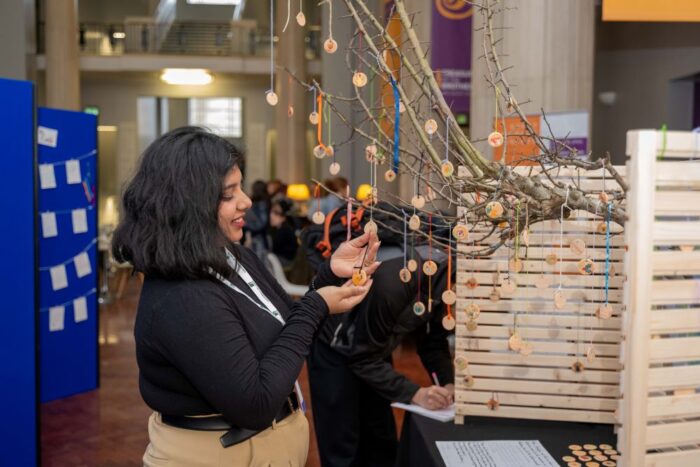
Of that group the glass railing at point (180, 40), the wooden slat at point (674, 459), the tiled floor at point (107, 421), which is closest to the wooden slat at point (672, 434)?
the wooden slat at point (674, 459)

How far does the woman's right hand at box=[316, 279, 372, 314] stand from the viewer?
5.57 ft

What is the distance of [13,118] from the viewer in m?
3.96

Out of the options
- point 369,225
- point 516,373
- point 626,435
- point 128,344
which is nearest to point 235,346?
point 369,225

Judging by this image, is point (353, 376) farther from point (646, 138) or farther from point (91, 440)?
point (91, 440)

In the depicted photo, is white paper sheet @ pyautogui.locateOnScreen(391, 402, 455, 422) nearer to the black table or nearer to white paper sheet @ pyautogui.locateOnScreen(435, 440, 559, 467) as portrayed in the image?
the black table

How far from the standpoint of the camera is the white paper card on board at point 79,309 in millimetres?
5395

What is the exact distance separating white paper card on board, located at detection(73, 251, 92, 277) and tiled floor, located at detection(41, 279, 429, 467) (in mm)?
832

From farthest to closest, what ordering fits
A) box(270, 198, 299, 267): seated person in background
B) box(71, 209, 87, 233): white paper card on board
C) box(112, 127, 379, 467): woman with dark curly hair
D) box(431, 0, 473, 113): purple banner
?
box(270, 198, 299, 267): seated person in background, box(431, 0, 473, 113): purple banner, box(71, 209, 87, 233): white paper card on board, box(112, 127, 379, 467): woman with dark curly hair

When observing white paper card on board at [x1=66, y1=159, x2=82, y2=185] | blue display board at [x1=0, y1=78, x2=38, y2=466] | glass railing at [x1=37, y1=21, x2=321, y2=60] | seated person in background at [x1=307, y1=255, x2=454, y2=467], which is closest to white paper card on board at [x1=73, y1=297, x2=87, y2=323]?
white paper card on board at [x1=66, y1=159, x2=82, y2=185]

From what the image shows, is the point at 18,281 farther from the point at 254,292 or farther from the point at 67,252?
the point at 254,292

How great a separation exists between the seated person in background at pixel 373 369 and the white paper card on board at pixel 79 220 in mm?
2945

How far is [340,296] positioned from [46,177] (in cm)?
388

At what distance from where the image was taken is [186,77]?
17.8 metres

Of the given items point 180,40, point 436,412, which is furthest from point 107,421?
point 180,40
